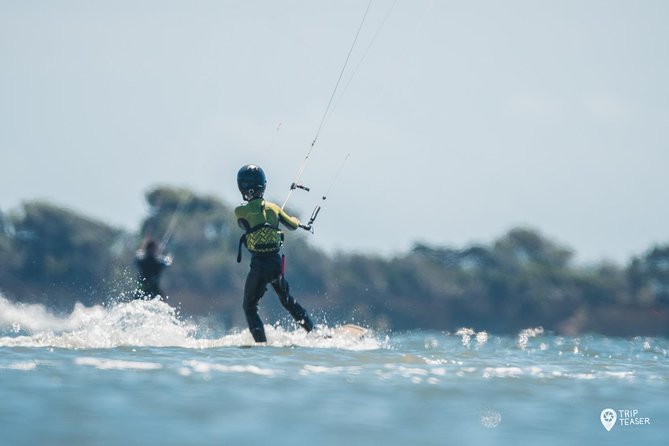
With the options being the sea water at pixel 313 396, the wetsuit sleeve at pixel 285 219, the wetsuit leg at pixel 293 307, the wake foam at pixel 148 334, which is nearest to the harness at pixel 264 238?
the wetsuit sleeve at pixel 285 219

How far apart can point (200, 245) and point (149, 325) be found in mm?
45800

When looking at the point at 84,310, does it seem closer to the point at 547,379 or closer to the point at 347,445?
the point at 547,379

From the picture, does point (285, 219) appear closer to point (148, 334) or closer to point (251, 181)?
point (251, 181)

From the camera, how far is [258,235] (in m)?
13.4

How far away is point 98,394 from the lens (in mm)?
7750

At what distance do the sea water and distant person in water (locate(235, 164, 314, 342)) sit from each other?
161 cm

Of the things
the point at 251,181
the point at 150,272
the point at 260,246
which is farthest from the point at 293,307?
the point at 150,272

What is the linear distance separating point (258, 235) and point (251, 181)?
2.17 ft

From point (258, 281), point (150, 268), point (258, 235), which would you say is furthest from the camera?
point (150, 268)

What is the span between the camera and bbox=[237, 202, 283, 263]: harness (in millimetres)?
13391

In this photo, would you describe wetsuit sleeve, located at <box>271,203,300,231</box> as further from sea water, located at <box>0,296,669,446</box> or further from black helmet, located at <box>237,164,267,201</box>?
sea water, located at <box>0,296,669,446</box>

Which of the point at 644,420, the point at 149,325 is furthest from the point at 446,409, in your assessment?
the point at 149,325

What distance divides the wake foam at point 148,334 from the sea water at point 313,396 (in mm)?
102

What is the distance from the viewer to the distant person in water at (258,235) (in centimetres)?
1335
